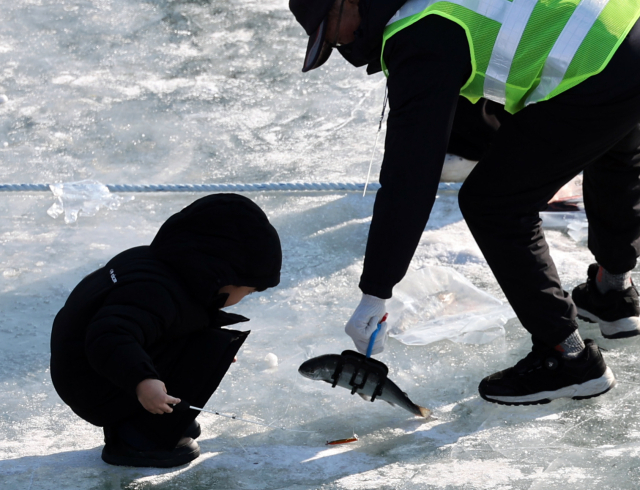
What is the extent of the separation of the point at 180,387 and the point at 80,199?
5.76ft

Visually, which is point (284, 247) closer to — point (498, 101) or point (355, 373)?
point (355, 373)

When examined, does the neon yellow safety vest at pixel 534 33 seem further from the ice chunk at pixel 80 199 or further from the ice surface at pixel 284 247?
the ice chunk at pixel 80 199

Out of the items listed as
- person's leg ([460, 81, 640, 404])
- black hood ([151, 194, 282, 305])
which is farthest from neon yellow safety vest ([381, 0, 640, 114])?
black hood ([151, 194, 282, 305])

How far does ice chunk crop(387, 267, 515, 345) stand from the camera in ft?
8.65

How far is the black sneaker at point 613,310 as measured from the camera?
2.56 meters

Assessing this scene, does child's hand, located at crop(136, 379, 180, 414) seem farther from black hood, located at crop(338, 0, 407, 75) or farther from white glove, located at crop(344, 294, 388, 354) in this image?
black hood, located at crop(338, 0, 407, 75)

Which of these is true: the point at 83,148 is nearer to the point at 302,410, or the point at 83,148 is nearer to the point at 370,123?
the point at 370,123

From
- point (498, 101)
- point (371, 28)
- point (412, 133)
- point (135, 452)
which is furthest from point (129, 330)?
point (498, 101)

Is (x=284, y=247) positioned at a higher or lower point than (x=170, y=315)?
lower

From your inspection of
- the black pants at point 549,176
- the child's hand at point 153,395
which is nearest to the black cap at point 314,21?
the black pants at point 549,176

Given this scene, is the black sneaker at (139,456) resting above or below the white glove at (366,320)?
below

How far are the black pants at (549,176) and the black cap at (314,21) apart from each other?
52 cm

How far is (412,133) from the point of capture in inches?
73.4

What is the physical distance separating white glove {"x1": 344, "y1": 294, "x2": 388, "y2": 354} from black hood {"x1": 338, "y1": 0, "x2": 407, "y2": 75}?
0.59 m
